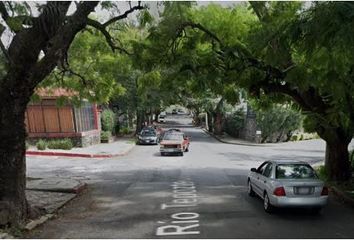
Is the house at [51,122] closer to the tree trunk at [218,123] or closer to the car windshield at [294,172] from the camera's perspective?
the car windshield at [294,172]

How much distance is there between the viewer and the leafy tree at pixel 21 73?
1102cm

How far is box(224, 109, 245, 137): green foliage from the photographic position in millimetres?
56231

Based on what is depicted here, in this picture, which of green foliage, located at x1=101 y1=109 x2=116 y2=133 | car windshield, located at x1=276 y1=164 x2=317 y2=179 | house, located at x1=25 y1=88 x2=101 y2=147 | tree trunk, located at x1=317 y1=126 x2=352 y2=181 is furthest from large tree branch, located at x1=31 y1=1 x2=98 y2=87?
green foliage, located at x1=101 y1=109 x2=116 y2=133

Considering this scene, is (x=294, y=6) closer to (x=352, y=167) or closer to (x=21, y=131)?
(x=352, y=167)

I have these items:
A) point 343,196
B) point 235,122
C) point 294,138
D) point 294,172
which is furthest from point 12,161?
point 235,122

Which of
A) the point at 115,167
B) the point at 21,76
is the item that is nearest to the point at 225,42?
the point at 21,76

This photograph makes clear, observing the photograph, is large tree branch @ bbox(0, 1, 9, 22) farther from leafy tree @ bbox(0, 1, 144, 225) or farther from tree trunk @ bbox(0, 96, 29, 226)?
tree trunk @ bbox(0, 96, 29, 226)

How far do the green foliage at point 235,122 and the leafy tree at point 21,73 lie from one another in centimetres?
4554

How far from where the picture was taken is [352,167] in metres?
20.9

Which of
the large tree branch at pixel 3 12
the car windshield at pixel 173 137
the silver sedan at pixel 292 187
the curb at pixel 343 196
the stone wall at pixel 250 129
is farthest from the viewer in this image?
the stone wall at pixel 250 129

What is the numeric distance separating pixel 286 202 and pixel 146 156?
2212 centimetres

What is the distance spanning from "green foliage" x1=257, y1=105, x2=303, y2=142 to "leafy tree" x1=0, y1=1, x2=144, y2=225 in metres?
38.1

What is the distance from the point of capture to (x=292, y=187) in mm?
12469

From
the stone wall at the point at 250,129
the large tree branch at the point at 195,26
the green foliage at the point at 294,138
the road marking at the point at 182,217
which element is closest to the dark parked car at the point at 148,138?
the stone wall at the point at 250,129
